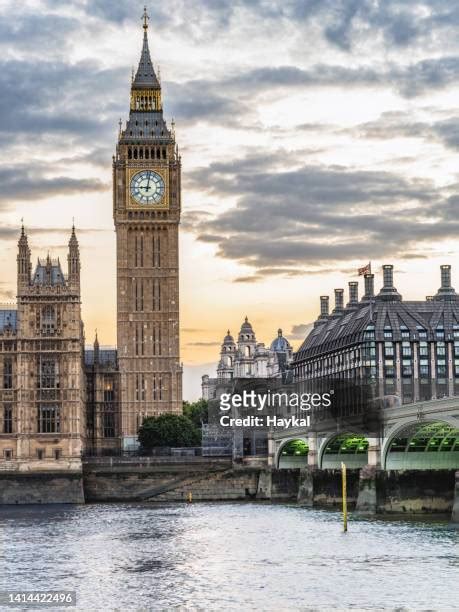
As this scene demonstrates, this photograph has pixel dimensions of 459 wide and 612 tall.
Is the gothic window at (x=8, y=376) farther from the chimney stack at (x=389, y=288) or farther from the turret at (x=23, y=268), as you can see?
the chimney stack at (x=389, y=288)

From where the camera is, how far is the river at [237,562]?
5525 centimetres

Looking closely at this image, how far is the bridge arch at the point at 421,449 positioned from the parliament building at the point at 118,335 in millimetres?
40555

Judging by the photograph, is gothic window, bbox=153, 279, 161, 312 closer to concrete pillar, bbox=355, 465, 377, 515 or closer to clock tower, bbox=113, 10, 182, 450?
clock tower, bbox=113, 10, 182, 450

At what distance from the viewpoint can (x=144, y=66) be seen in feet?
562

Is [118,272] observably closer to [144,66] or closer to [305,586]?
[144,66]

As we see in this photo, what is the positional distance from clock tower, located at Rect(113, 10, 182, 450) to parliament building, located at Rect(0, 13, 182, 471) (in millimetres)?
112

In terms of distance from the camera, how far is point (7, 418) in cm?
13388

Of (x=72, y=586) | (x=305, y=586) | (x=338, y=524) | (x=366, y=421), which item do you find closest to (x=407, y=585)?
(x=305, y=586)

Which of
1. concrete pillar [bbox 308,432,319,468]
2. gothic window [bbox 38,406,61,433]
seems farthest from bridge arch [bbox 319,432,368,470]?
gothic window [bbox 38,406,61,433]

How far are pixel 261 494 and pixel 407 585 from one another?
7093cm

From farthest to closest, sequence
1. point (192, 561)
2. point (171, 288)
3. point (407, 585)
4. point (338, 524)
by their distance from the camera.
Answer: point (171, 288), point (338, 524), point (192, 561), point (407, 585)

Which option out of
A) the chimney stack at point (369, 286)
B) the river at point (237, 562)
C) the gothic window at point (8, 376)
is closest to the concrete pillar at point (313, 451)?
the river at point (237, 562)

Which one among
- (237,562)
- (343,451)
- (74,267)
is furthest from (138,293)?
(237,562)

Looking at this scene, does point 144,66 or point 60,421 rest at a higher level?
point 144,66
